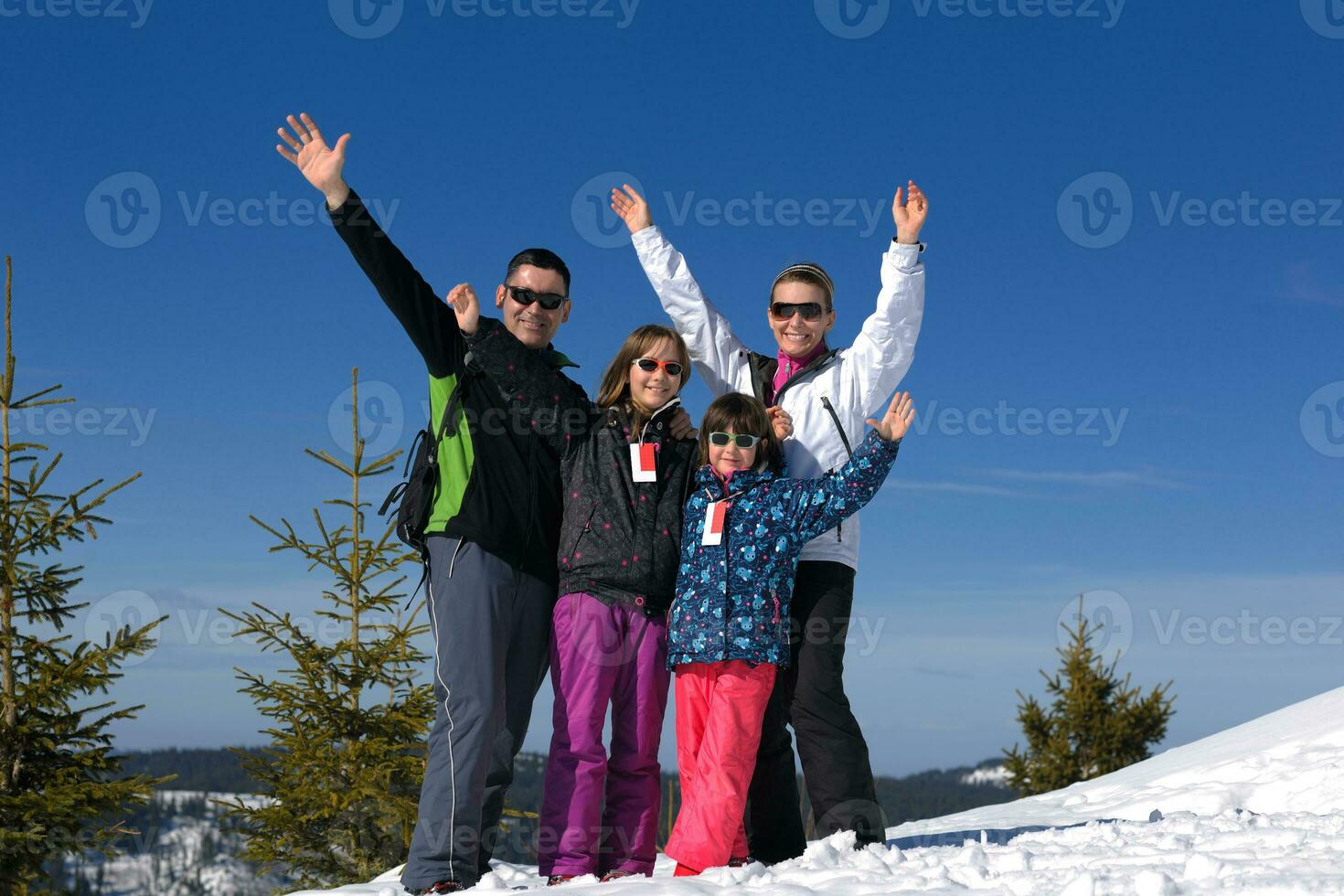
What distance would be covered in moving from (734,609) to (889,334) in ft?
5.50

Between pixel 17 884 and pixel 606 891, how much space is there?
717cm

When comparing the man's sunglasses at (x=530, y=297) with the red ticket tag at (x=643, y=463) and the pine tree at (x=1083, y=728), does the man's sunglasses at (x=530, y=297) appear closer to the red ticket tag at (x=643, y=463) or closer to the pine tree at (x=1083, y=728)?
the red ticket tag at (x=643, y=463)

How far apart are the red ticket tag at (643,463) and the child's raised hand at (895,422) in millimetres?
1057

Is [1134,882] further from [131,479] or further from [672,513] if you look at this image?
[131,479]

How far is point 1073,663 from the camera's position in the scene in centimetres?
2220

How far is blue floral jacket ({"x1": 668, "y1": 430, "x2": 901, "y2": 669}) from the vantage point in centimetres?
500

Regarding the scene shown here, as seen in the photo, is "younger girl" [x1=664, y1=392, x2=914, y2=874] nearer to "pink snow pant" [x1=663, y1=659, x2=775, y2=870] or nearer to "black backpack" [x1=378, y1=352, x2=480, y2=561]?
"pink snow pant" [x1=663, y1=659, x2=775, y2=870]

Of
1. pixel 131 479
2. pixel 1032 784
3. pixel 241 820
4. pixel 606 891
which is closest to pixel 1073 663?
pixel 1032 784

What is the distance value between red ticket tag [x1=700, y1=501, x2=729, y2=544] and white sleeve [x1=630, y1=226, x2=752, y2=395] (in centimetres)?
88

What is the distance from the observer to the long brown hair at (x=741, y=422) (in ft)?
17.4

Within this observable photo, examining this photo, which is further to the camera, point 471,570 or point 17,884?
point 17,884

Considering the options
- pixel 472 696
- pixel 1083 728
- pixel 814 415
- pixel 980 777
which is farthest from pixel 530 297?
pixel 980 777

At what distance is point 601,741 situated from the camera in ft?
16.5

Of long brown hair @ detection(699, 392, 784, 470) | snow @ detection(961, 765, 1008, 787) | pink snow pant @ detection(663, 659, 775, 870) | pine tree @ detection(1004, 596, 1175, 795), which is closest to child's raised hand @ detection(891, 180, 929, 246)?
long brown hair @ detection(699, 392, 784, 470)
